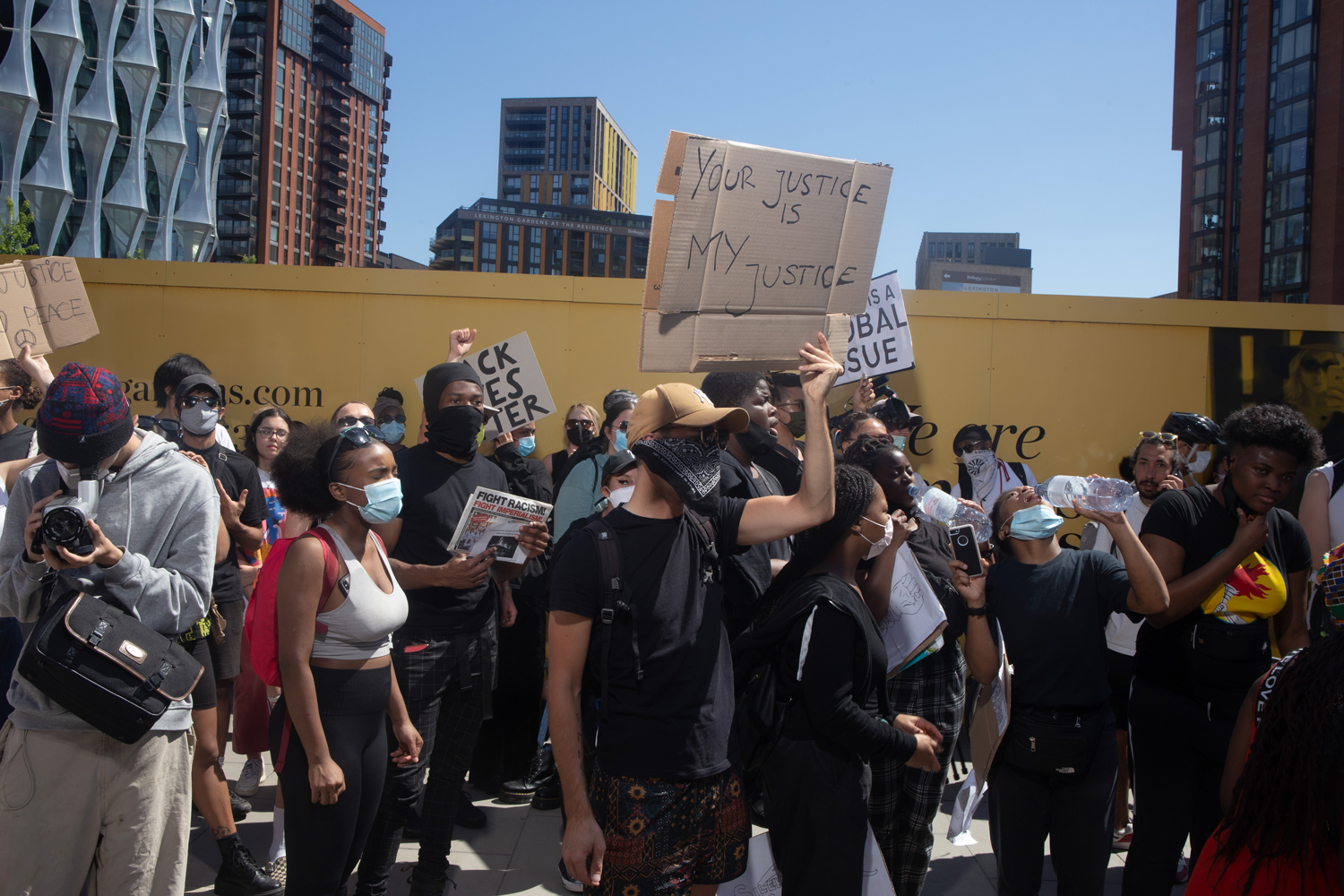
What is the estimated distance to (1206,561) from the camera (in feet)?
11.0

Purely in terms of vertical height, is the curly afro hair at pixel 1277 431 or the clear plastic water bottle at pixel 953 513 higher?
the curly afro hair at pixel 1277 431

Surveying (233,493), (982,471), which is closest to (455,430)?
(233,493)

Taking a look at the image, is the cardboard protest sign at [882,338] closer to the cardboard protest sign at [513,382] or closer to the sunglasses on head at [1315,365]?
the cardboard protest sign at [513,382]

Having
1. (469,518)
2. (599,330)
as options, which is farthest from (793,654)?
(599,330)

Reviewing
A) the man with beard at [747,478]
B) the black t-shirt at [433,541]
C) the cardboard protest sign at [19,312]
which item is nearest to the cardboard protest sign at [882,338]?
the man with beard at [747,478]

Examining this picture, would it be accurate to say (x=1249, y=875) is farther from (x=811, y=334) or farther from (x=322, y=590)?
(x=322, y=590)

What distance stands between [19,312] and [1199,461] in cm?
709

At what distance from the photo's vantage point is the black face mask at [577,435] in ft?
20.0

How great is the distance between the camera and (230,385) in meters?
6.89

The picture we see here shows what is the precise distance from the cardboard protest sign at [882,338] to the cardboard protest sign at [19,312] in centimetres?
502

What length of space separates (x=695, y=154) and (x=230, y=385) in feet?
17.6

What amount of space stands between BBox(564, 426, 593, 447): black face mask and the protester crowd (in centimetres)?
219

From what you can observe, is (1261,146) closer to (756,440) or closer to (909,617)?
(756,440)

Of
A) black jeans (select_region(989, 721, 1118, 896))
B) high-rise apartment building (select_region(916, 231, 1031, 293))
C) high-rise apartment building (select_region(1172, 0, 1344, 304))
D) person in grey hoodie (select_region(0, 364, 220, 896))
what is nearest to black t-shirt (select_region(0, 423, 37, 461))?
person in grey hoodie (select_region(0, 364, 220, 896))
